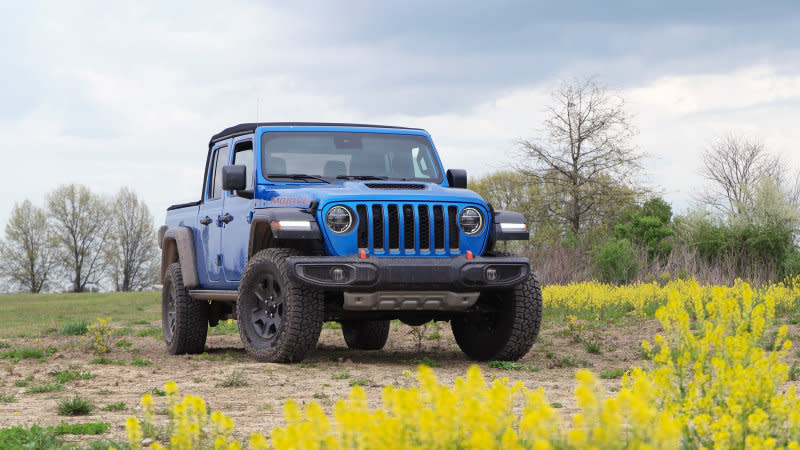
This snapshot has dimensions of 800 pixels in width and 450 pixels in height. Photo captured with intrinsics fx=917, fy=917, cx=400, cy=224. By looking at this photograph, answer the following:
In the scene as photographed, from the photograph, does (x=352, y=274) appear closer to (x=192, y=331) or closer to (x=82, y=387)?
(x=82, y=387)

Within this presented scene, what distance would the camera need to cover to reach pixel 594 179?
37406 mm

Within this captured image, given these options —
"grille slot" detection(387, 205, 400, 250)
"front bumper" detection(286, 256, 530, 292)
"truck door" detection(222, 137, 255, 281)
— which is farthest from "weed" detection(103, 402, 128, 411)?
"truck door" detection(222, 137, 255, 281)

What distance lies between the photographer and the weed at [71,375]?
823 cm

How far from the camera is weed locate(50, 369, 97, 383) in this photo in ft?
27.0

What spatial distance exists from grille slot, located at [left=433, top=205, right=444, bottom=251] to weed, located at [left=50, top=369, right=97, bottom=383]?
3.39 m

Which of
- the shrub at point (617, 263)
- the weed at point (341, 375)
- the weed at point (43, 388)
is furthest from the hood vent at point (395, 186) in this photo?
the shrub at point (617, 263)

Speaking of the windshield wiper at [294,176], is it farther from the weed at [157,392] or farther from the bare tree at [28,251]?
the bare tree at [28,251]

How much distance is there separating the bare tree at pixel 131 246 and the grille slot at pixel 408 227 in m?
49.6

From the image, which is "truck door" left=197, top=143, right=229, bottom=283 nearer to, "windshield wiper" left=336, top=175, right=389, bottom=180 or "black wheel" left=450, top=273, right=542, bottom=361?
"windshield wiper" left=336, top=175, right=389, bottom=180

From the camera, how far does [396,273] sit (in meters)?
8.23

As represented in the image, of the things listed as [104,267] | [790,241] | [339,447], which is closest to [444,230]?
[339,447]

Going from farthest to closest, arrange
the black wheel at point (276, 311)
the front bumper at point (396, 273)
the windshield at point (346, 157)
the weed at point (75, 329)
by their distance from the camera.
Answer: the weed at point (75, 329), the windshield at point (346, 157), the black wheel at point (276, 311), the front bumper at point (396, 273)

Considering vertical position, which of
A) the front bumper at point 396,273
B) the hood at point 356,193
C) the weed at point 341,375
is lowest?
the weed at point 341,375

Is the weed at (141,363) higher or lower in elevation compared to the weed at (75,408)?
lower
